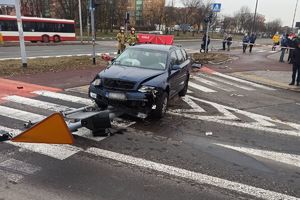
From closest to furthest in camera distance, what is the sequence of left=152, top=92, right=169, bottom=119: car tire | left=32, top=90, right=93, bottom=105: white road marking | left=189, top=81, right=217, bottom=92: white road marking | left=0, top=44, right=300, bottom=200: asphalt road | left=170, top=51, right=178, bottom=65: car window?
1. left=0, top=44, right=300, bottom=200: asphalt road
2. left=152, top=92, right=169, bottom=119: car tire
3. left=170, top=51, right=178, bottom=65: car window
4. left=32, top=90, right=93, bottom=105: white road marking
5. left=189, top=81, right=217, bottom=92: white road marking

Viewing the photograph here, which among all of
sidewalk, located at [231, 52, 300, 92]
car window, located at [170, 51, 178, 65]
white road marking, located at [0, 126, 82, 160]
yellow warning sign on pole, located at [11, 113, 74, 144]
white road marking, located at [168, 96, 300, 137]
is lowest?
sidewalk, located at [231, 52, 300, 92]

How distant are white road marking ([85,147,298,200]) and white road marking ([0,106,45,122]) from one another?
7.74 ft

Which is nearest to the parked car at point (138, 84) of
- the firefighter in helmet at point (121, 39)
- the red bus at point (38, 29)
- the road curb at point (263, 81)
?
the road curb at point (263, 81)

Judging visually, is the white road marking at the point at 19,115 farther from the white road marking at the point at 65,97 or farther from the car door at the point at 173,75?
the car door at the point at 173,75

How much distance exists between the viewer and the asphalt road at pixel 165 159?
4.66 metres

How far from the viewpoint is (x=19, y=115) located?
786 centimetres

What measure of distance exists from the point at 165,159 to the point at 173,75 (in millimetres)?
3647

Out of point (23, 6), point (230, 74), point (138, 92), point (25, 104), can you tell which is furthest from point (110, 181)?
point (23, 6)

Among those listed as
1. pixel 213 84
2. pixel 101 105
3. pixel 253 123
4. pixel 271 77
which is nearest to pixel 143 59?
pixel 101 105

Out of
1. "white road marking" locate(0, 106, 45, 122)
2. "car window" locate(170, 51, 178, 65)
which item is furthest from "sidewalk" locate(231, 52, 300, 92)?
"white road marking" locate(0, 106, 45, 122)

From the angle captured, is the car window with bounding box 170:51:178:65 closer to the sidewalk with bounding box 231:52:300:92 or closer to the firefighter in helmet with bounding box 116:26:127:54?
the sidewalk with bounding box 231:52:300:92

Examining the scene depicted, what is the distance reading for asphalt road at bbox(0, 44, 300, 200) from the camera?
4660 mm

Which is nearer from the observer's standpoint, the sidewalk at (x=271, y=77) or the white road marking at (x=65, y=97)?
the white road marking at (x=65, y=97)

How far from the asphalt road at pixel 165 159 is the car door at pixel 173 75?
0.59 m
